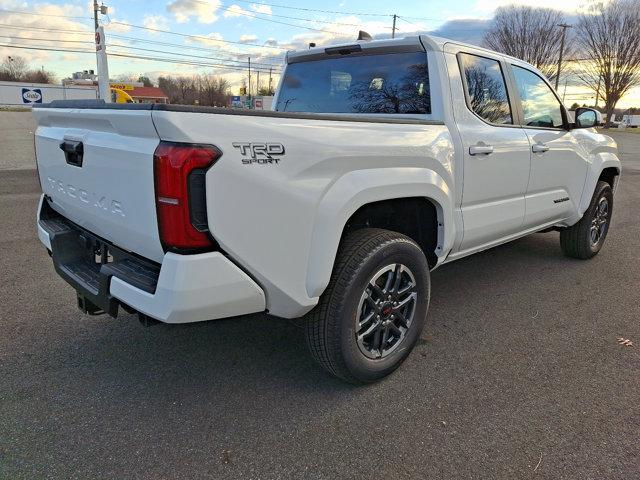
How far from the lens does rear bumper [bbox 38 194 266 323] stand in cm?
196

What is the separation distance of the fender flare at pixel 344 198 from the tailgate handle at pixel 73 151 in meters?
1.23

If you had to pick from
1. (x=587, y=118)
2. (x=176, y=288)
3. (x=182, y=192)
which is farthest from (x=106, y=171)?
(x=587, y=118)

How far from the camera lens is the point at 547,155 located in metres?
4.14

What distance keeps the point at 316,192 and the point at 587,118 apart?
11.7ft

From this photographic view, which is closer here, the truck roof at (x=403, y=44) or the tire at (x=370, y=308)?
the tire at (x=370, y=308)

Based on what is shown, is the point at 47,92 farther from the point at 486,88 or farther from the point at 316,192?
the point at 316,192

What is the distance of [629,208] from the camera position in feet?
29.0

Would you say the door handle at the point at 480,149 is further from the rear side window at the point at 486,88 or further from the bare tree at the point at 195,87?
the bare tree at the point at 195,87

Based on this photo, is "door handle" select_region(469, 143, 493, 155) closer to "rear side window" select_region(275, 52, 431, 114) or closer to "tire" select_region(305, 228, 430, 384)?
Result: "rear side window" select_region(275, 52, 431, 114)

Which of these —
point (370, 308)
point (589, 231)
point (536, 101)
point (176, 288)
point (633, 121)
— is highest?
point (536, 101)

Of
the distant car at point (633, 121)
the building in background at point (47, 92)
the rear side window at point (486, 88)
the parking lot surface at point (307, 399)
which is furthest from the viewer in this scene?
the distant car at point (633, 121)

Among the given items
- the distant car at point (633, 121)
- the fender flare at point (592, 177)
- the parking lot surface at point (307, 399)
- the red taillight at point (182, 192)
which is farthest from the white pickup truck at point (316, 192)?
the distant car at point (633, 121)

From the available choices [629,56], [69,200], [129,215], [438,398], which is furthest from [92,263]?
[629,56]

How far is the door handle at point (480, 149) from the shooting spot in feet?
10.6
